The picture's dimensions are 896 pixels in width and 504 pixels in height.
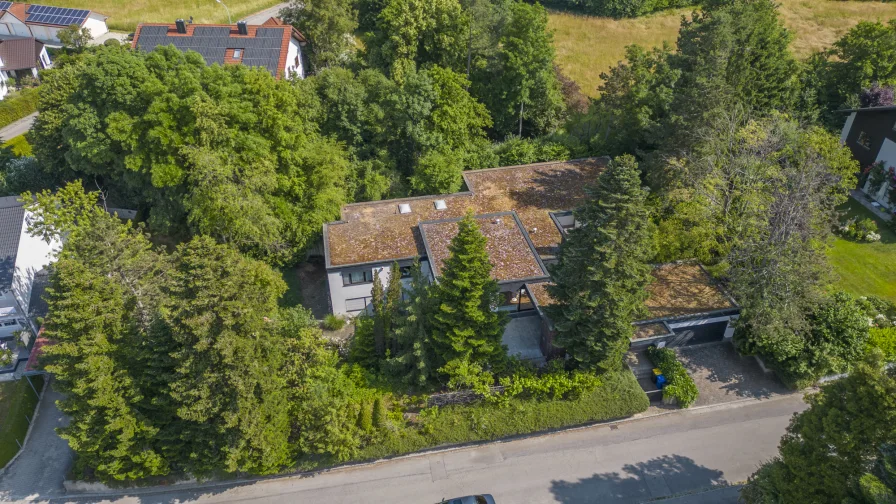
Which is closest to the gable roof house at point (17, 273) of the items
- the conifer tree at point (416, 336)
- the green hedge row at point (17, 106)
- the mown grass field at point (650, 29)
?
the conifer tree at point (416, 336)

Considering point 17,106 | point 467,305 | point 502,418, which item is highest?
point 17,106

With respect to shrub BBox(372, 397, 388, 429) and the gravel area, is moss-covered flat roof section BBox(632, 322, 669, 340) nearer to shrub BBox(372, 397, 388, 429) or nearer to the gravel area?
the gravel area

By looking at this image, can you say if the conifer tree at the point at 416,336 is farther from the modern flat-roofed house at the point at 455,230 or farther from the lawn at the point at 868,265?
the lawn at the point at 868,265

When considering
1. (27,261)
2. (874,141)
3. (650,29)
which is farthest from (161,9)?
(874,141)

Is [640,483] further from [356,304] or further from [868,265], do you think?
[868,265]

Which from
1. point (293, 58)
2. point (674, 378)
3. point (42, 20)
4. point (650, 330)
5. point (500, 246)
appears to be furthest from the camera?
point (42, 20)

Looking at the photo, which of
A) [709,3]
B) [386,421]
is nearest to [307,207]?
[386,421]

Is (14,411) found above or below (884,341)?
below

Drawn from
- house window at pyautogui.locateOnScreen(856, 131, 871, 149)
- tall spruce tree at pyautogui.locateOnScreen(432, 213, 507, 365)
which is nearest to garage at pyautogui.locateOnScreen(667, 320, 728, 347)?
tall spruce tree at pyautogui.locateOnScreen(432, 213, 507, 365)
